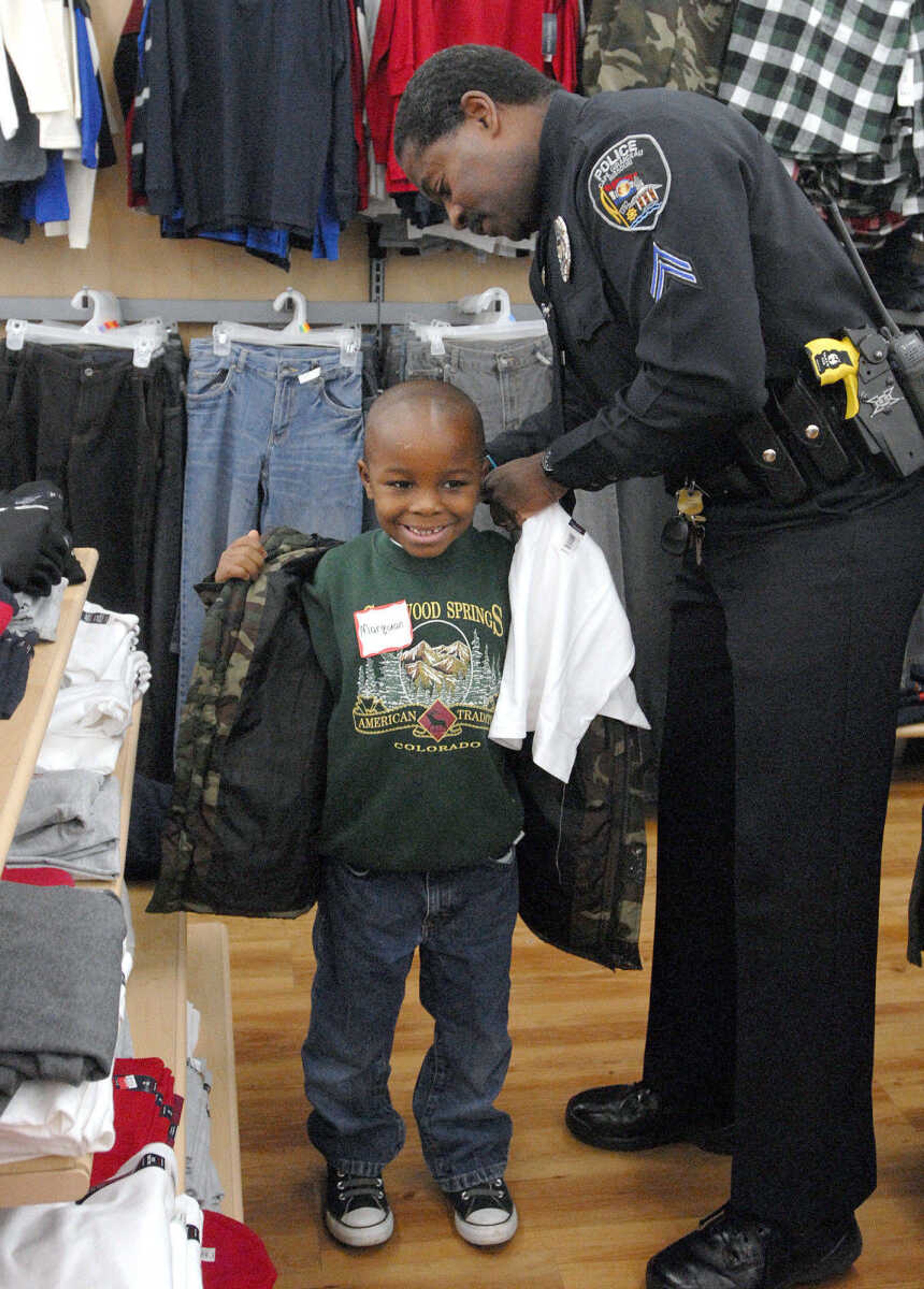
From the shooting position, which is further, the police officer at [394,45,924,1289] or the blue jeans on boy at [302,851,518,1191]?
the blue jeans on boy at [302,851,518,1191]

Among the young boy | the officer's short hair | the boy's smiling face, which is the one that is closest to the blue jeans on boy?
the young boy

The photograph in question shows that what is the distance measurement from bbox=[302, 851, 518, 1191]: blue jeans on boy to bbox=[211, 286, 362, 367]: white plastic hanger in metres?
1.86

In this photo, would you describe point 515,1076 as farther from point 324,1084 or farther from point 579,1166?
point 324,1084

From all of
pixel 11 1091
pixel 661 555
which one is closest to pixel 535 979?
pixel 661 555

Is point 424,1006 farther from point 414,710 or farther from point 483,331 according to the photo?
point 483,331

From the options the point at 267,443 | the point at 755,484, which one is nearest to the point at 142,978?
the point at 755,484

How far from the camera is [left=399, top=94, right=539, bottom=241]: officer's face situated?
1784 millimetres

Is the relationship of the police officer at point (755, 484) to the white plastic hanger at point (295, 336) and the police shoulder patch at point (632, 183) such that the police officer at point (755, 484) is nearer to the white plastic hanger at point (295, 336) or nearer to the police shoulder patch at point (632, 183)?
the police shoulder patch at point (632, 183)

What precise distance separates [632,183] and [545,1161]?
64.7 inches

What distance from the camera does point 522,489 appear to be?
6.25ft

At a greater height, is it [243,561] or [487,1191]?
[243,561]

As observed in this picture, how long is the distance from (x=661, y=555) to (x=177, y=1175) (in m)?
2.62

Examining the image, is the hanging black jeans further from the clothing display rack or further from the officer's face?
the officer's face

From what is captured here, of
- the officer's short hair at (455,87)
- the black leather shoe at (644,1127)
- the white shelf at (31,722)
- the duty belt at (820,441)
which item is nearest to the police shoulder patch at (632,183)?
the officer's short hair at (455,87)
